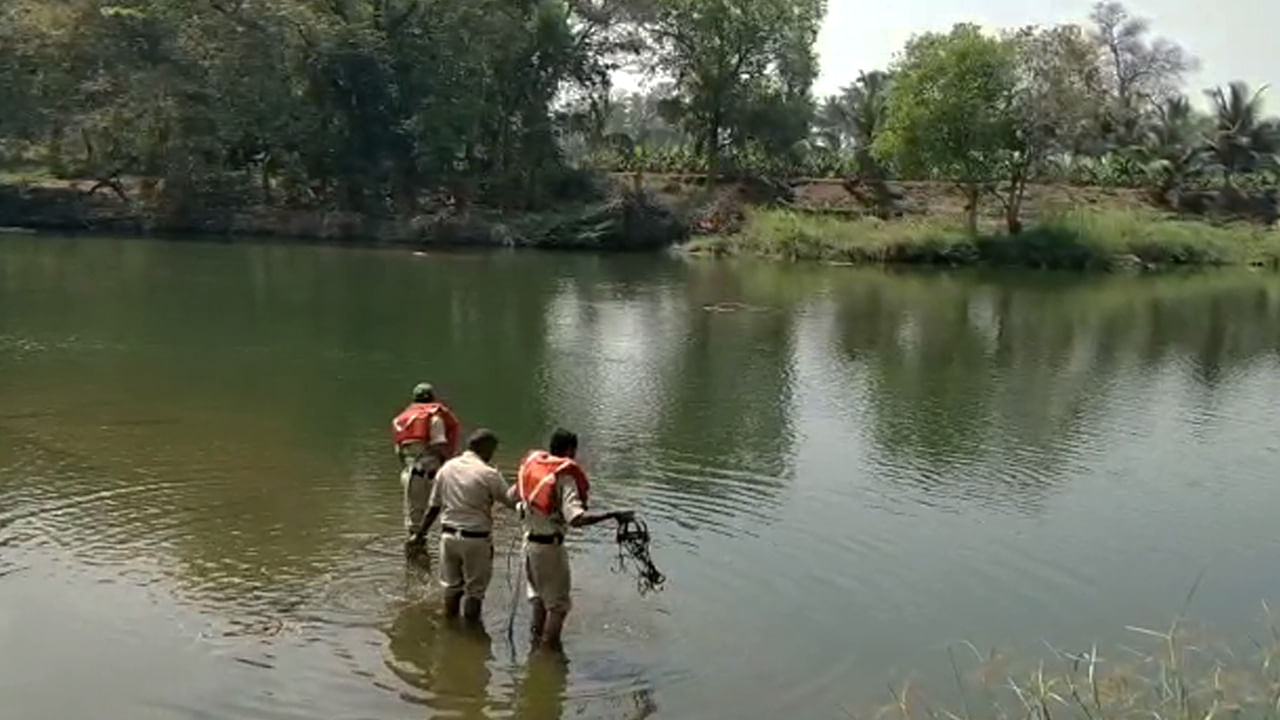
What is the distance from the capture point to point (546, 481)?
1132cm

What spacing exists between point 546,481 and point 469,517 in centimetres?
106

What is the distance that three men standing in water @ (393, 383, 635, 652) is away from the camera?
37.3 feet

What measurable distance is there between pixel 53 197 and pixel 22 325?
126 ft

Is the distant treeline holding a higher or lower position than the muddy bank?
higher

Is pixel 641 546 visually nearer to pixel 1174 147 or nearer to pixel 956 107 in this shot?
pixel 956 107

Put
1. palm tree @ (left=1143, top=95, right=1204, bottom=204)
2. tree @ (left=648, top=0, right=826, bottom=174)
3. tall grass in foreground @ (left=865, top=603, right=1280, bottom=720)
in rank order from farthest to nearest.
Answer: palm tree @ (left=1143, top=95, right=1204, bottom=204) → tree @ (left=648, top=0, right=826, bottom=174) → tall grass in foreground @ (left=865, top=603, right=1280, bottom=720)

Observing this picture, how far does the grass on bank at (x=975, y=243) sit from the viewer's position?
205 feet

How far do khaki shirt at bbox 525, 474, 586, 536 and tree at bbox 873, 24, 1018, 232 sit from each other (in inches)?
2023

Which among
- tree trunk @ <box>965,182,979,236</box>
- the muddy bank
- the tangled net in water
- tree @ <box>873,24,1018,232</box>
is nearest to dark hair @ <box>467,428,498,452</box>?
the tangled net in water

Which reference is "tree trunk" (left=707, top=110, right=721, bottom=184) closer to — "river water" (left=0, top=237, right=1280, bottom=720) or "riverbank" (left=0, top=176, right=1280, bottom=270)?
"riverbank" (left=0, top=176, right=1280, bottom=270)

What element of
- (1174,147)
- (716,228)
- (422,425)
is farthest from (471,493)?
(1174,147)

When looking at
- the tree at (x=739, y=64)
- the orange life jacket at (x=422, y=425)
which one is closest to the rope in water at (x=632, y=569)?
the orange life jacket at (x=422, y=425)

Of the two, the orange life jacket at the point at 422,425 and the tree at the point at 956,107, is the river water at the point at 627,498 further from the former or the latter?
the tree at the point at 956,107

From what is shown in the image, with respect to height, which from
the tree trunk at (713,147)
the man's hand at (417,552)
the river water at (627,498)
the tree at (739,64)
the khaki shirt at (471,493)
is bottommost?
the river water at (627,498)
